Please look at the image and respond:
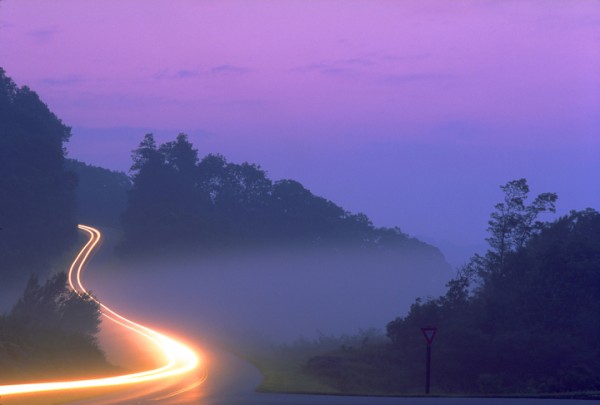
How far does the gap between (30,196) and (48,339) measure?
42.7 metres

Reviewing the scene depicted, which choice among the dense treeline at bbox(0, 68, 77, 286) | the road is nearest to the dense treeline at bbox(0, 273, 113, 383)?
the road

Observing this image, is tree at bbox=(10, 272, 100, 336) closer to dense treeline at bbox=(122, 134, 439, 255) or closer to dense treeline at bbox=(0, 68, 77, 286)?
dense treeline at bbox=(0, 68, 77, 286)

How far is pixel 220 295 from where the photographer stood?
272ft

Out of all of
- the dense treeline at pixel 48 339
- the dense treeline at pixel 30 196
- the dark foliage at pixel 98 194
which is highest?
the dark foliage at pixel 98 194

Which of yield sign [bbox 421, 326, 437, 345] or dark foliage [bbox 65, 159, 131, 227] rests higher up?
dark foliage [bbox 65, 159, 131, 227]

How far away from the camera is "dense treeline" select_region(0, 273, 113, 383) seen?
2695cm

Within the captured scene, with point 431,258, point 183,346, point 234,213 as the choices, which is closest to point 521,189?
point 183,346

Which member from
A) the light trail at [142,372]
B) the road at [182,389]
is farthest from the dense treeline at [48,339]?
the road at [182,389]

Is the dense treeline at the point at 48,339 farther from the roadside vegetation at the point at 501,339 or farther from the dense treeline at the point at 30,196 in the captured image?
the dense treeline at the point at 30,196

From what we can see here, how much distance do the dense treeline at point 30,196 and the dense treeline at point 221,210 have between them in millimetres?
9975

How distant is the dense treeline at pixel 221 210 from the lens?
90562 mm

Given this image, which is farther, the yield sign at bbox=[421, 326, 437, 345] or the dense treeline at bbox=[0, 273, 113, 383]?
the dense treeline at bbox=[0, 273, 113, 383]

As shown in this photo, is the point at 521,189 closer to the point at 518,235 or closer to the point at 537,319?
the point at 518,235

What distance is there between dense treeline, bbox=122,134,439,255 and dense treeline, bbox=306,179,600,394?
43784 millimetres
